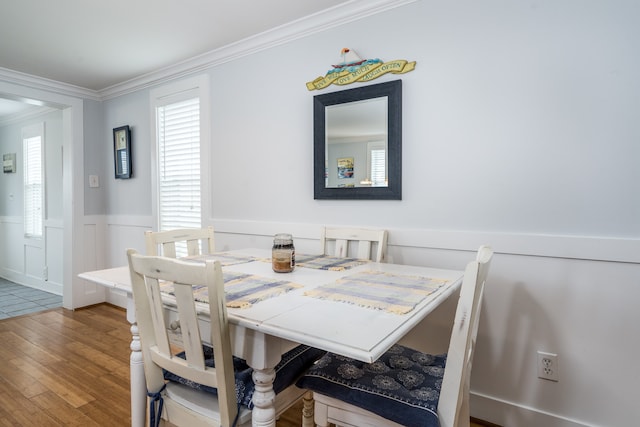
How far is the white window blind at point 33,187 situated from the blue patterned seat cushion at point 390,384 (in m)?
4.79

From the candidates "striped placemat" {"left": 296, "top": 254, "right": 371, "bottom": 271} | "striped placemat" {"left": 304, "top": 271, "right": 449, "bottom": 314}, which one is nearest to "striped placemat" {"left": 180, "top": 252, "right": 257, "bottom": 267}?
"striped placemat" {"left": 296, "top": 254, "right": 371, "bottom": 271}

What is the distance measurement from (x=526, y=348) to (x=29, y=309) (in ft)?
14.8

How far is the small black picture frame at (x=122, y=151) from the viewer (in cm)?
356

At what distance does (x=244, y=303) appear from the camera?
3.64ft

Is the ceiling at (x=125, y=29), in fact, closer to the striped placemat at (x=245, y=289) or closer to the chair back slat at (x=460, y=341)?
the striped placemat at (x=245, y=289)

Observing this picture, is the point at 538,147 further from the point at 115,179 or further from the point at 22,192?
the point at 22,192

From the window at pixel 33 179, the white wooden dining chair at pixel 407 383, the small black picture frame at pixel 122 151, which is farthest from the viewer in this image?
the window at pixel 33 179

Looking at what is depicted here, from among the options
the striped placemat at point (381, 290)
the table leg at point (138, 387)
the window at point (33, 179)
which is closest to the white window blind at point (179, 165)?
the table leg at point (138, 387)

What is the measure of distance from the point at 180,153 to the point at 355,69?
1.80m

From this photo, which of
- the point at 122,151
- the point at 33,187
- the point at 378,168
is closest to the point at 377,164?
the point at 378,168

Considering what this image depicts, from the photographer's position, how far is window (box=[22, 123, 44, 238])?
178 inches

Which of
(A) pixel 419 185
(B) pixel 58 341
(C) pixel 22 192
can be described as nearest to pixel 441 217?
(A) pixel 419 185

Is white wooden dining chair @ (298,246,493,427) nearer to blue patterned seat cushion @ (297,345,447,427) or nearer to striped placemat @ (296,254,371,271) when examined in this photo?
blue patterned seat cushion @ (297,345,447,427)

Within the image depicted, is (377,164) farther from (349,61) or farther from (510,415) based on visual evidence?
(510,415)
